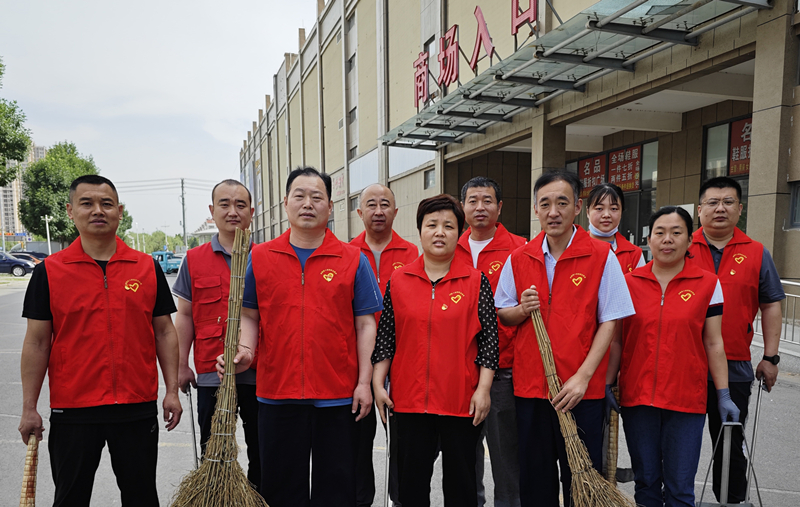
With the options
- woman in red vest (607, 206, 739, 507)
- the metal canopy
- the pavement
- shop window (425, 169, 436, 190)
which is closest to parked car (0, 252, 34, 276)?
shop window (425, 169, 436, 190)

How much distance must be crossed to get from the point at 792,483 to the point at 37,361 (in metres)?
4.39

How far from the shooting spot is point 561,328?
7.22ft

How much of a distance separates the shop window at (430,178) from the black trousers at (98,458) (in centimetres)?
1291

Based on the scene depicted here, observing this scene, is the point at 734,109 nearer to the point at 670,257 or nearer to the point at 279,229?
the point at 670,257

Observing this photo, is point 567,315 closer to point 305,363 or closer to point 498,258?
point 498,258

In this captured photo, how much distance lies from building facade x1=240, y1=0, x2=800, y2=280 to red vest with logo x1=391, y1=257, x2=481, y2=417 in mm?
5425

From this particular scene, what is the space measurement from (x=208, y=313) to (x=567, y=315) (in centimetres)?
193

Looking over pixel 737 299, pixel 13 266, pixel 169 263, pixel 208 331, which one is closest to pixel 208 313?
pixel 208 331

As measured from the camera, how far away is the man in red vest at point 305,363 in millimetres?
2152

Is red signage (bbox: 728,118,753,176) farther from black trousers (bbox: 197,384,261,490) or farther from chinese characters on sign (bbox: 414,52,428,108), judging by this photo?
black trousers (bbox: 197,384,261,490)

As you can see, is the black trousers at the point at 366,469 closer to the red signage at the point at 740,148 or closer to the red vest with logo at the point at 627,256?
the red vest with logo at the point at 627,256

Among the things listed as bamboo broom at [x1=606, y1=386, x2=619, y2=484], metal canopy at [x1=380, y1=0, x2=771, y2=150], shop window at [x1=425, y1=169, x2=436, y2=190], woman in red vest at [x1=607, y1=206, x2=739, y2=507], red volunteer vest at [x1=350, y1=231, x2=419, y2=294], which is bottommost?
bamboo broom at [x1=606, y1=386, x2=619, y2=484]

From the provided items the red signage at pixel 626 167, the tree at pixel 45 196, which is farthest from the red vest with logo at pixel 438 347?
the tree at pixel 45 196

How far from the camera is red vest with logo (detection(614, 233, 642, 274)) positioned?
3.10 m
